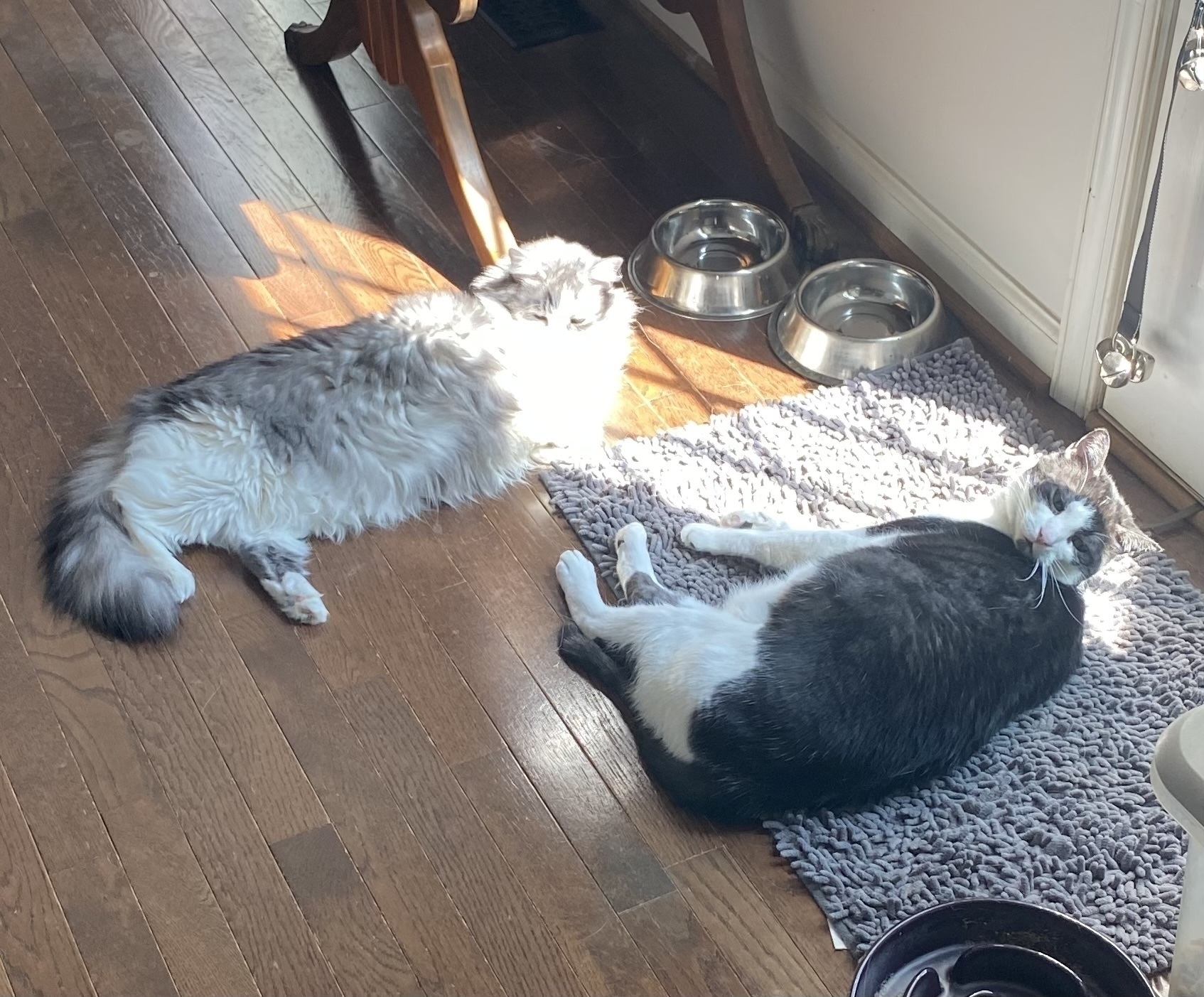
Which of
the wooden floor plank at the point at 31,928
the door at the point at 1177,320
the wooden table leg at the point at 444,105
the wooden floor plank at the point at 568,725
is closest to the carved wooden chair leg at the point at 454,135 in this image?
the wooden table leg at the point at 444,105

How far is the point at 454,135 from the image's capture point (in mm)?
2828

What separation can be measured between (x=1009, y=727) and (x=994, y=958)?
1.60 ft

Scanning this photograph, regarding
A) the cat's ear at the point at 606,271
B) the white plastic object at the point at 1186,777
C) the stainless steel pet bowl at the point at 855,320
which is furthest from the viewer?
the stainless steel pet bowl at the point at 855,320

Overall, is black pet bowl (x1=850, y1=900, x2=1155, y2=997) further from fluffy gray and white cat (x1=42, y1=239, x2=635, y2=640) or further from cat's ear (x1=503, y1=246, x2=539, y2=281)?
cat's ear (x1=503, y1=246, x2=539, y2=281)

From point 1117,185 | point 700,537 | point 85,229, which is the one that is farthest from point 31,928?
point 1117,185

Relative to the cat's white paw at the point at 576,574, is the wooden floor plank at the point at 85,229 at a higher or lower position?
higher

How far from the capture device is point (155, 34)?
3.59 m

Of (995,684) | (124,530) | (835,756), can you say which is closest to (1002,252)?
(995,684)

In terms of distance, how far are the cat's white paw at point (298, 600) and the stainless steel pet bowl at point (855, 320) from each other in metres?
1.06

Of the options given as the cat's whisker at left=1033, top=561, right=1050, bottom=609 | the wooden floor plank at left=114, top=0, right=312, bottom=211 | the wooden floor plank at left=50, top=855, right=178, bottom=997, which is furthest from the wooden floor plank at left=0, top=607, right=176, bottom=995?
the wooden floor plank at left=114, top=0, right=312, bottom=211

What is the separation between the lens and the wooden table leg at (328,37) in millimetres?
3195

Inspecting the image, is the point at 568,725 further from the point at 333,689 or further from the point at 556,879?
the point at 333,689

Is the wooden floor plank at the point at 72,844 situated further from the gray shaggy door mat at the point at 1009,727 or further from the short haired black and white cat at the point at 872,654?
the gray shaggy door mat at the point at 1009,727

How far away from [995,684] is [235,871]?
1.07m
